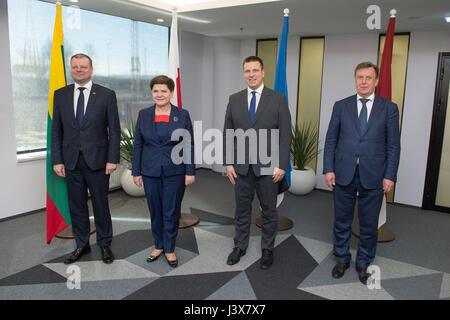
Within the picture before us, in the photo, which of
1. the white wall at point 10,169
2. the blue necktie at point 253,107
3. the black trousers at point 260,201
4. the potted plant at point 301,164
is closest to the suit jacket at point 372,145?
the black trousers at point 260,201

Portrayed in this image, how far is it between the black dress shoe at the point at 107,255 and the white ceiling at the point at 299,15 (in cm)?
246

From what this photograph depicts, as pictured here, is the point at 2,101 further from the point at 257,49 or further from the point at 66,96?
the point at 257,49

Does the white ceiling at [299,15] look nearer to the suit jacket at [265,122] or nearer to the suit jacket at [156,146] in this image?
the suit jacket at [265,122]

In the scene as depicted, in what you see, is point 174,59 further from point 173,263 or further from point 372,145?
point 372,145

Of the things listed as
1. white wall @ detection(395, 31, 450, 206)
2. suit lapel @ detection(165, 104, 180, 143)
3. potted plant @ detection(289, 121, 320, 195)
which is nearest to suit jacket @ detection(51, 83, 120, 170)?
suit lapel @ detection(165, 104, 180, 143)

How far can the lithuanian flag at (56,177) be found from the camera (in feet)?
10.8

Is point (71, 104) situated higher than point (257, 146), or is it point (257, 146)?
point (71, 104)

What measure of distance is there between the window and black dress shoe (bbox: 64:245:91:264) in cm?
173

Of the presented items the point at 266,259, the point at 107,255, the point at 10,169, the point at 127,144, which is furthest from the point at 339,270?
the point at 10,169

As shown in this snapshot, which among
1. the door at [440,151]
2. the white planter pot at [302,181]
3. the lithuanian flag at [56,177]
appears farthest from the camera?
the white planter pot at [302,181]

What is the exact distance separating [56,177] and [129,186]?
5.07 ft

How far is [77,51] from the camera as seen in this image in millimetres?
4648

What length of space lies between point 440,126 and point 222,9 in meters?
3.04

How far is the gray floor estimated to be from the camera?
8.89 feet
